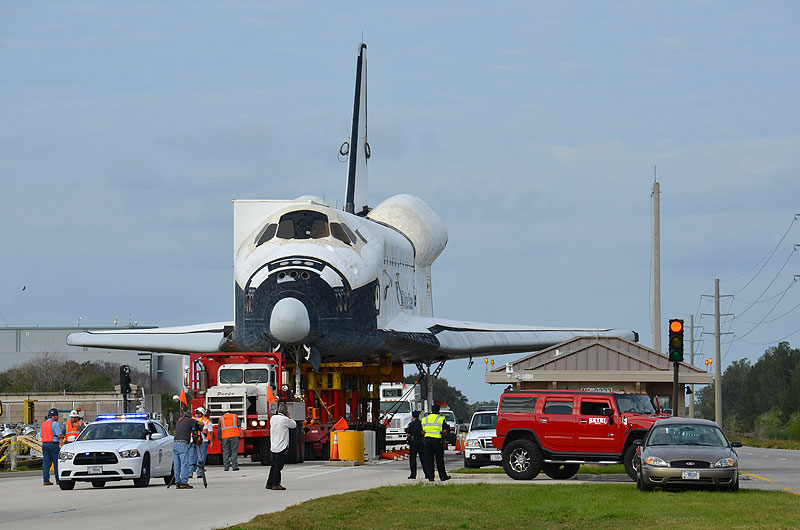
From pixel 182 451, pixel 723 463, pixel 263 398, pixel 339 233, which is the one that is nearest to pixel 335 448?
pixel 263 398

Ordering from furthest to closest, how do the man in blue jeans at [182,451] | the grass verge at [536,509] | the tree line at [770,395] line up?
the tree line at [770,395] < the man in blue jeans at [182,451] < the grass verge at [536,509]

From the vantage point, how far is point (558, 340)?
1682 inches

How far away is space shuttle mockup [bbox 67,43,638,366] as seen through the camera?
29.1 meters

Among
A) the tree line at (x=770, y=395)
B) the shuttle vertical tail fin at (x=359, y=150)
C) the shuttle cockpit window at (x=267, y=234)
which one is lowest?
the tree line at (x=770, y=395)

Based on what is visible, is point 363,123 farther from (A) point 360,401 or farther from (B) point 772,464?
(B) point 772,464

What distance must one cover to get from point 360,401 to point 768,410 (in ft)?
294

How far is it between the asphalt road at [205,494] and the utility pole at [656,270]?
1159 centimetres

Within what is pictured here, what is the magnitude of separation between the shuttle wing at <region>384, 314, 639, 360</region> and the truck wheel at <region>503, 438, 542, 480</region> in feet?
36.8

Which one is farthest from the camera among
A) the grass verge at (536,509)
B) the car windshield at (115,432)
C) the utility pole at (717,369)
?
the utility pole at (717,369)

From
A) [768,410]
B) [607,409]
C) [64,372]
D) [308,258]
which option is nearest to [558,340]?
[308,258]

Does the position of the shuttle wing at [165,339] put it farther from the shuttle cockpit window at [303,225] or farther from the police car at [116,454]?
the police car at [116,454]

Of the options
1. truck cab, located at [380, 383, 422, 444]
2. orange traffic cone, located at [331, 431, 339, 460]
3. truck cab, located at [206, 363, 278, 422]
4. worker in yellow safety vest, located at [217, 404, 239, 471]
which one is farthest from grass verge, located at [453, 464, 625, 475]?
truck cab, located at [380, 383, 422, 444]

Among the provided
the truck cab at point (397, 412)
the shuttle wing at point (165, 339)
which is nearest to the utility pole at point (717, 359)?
the truck cab at point (397, 412)

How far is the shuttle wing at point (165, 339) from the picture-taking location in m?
37.8
